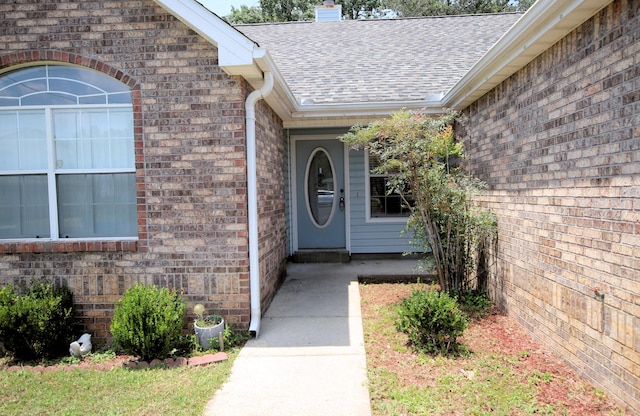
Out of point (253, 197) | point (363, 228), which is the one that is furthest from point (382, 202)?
point (253, 197)

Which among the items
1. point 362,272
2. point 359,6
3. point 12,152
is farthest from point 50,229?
point 359,6

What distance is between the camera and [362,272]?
7.62 m

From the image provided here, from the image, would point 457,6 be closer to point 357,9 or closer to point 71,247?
point 357,9

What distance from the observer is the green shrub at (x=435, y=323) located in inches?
166

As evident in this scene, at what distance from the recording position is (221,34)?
4.35 metres

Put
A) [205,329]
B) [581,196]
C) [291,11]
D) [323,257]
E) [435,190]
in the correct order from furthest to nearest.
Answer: [291,11] < [323,257] < [435,190] < [205,329] < [581,196]

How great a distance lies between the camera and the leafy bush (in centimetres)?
423

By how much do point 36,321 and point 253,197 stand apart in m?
2.41

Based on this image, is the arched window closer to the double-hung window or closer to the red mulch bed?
the red mulch bed

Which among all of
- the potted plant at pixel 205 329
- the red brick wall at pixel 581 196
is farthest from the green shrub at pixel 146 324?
the red brick wall at pixel 581 196

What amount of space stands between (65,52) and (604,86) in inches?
203

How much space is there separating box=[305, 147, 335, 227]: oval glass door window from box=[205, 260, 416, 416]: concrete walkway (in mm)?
2513

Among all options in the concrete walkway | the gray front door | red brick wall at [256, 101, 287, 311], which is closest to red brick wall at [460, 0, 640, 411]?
the concrete walkway

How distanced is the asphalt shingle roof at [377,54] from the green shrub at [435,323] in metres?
3.81
